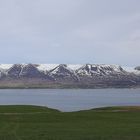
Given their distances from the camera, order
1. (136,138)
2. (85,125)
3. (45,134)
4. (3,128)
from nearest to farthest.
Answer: (136,138)
(45,134)
(3,128)
(85,125)

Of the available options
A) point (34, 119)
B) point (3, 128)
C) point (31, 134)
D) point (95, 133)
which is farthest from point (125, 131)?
point (34, 119)

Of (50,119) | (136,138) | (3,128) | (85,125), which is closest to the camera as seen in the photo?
(136,138)

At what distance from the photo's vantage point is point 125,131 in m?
38.4

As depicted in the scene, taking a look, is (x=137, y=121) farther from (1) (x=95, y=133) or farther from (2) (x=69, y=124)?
(1) (x=95, y=133)

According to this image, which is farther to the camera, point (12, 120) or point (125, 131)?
point (12, 120)

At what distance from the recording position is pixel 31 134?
36.3 m

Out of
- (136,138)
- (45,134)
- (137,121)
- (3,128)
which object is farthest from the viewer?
(137,121)

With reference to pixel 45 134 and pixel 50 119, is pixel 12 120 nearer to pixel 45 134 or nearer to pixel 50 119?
pixel 50 119

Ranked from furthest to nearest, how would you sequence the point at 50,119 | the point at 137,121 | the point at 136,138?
the point at 50,119 < the point at 137,121 < the point at 136,138

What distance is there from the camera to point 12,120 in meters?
49.3

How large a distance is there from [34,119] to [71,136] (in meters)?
15.1

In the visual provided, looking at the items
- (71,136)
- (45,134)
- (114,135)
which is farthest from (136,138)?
(45,134)

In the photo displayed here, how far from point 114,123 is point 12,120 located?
11137mm

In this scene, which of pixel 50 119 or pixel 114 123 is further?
pixel 50 119
